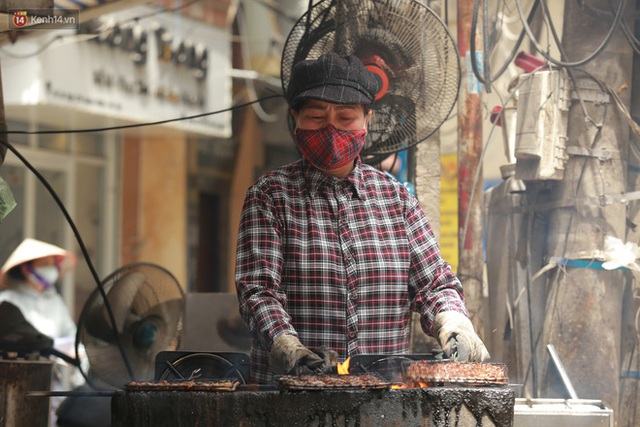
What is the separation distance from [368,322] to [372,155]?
1.71m

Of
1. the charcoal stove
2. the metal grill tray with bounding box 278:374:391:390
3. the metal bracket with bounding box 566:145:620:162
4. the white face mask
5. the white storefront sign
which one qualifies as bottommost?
the charcoal stove

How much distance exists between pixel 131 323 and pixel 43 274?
10.1 feet

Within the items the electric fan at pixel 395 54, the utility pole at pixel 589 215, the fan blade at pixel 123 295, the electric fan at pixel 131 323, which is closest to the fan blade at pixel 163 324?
the electric fan at pixel 131 323

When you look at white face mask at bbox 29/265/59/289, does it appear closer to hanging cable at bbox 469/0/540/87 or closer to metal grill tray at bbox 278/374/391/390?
hanging cable at bbox 469/0/540/87

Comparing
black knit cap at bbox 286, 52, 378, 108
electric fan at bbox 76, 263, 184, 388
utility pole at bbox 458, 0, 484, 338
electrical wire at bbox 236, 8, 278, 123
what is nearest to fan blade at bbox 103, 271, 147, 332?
electric fan at bbox 76, 263, 184, 388

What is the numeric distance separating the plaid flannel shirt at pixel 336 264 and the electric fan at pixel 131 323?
2.40 meters

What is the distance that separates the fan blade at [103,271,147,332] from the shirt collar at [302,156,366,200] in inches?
105

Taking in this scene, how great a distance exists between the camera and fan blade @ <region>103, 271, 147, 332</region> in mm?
7137

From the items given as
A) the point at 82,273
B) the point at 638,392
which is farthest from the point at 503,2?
the point at 82,273

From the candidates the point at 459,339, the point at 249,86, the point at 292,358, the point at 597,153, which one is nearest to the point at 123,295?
the point at 597,153

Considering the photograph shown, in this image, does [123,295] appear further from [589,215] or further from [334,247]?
[589,215]

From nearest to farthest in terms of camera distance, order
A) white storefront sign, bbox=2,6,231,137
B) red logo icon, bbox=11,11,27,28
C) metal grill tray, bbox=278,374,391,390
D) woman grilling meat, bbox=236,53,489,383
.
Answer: metal grill tray, bbox=278,374,391,390
woman grilling meat, bbox=236,53,489,383
red logo icon, bbox=11,11,27,28
white storefront sign, bbox=2,6,231,137

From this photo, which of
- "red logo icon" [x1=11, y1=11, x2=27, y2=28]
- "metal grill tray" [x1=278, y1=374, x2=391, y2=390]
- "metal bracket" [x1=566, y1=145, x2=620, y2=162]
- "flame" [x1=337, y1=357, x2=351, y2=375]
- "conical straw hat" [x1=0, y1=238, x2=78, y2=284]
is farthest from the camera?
"conical straw hat" [x1=0, y1=238, x2=78, y2=284]

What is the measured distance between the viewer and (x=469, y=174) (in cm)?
654
